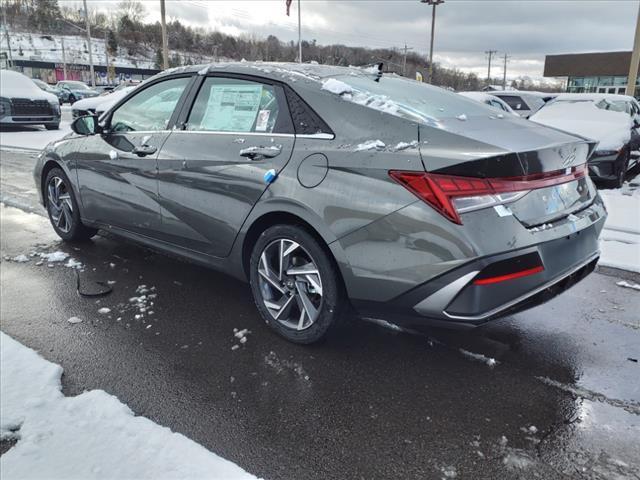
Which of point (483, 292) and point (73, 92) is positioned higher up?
point (73, 92)

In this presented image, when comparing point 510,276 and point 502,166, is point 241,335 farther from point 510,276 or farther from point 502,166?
point 502,166

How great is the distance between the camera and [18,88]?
16422 millimetres

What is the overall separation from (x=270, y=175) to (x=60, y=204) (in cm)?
313

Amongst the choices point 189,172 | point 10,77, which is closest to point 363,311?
point 189,172

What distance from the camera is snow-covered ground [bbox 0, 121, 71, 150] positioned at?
501 inches

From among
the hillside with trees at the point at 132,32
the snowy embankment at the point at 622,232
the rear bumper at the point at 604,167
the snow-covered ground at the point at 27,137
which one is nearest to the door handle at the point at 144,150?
the snowy embankment at the point at 622,232

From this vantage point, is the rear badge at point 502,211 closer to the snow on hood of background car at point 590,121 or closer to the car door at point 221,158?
the car door at point 221,158

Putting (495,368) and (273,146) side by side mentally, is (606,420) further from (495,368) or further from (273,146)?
Result: (273,146)

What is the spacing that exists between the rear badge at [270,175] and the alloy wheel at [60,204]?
2.80 meters

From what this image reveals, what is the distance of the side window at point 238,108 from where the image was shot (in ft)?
10.2

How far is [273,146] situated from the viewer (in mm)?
3006

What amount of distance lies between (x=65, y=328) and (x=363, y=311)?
2.01 m

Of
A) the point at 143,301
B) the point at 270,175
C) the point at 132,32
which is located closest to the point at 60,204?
the point at 143,301

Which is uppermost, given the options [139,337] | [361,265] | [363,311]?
[361,265]
